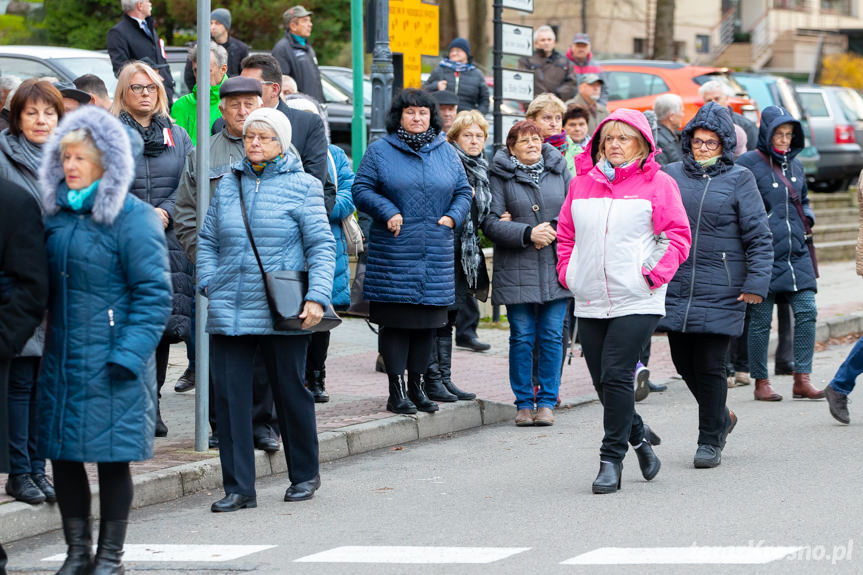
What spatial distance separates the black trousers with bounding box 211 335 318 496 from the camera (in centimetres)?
696

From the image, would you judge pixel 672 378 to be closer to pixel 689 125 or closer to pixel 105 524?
pixel 689 125

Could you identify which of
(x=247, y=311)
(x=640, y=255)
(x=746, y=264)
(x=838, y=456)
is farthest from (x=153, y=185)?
(x=838, y=456)

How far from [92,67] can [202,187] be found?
749 cm

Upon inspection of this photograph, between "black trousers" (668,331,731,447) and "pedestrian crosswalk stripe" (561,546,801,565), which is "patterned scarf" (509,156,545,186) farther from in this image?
"pedestrian crosswalk stripe" (561,546,801,565)

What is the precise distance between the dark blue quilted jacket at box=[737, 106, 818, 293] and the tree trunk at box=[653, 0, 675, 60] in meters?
30.2

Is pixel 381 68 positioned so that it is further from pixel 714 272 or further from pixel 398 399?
pixel 714 272

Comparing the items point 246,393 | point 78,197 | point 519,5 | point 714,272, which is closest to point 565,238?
point 714,272

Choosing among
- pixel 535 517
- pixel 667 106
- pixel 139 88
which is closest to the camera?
pixel 535 517

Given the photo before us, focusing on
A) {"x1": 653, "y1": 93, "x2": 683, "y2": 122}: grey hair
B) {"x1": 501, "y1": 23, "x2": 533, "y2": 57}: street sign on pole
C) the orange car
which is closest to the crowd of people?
{"x1": 653, "y1": 93, "x2": 683, "y2": 122}: grey hair

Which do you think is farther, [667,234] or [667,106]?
[667,106]

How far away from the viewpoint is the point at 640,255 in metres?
7.21

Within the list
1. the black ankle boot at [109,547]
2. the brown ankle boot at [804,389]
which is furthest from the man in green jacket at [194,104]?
the brown ankle boot at [804,389]

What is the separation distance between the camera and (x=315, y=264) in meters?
6.87

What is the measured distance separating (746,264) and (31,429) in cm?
393
